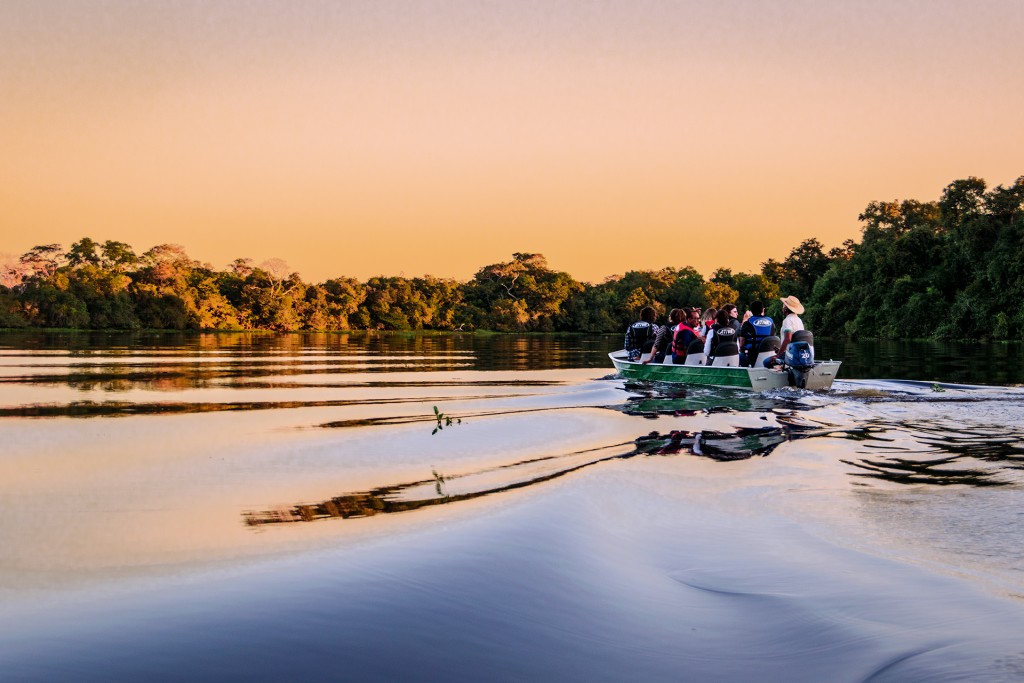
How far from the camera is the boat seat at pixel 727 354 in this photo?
19234 millimetres

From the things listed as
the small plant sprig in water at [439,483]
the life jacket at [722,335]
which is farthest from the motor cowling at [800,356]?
the small plant sprig in water at [439,483]

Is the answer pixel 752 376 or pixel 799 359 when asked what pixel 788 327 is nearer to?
pixel 799 359

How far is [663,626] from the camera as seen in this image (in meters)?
4.69

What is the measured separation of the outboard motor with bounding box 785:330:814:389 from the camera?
1775 centimetres

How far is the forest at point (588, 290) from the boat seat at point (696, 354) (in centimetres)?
4228

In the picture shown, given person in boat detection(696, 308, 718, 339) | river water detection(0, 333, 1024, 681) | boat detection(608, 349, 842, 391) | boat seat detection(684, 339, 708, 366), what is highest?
person in boat detection(696, 308, 718, 339)

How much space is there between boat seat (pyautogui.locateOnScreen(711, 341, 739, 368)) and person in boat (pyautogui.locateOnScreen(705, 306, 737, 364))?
0.41 feet

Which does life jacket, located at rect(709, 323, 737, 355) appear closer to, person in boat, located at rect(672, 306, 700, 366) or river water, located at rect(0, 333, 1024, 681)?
person in boat, located at rect(672, 306, 700, 366)

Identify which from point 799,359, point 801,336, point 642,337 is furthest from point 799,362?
point 642,337

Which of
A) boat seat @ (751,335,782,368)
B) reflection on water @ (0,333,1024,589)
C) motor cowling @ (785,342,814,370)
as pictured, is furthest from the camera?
boat seat @ (751,335,782,368)

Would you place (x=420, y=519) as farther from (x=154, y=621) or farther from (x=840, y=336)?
(x=840, y=336)

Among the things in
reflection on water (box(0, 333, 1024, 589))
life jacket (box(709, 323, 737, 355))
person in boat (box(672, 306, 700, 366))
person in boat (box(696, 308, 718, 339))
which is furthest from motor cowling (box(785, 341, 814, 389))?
person in boat (box(672, 306, 700, 366))

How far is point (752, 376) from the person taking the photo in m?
18.1

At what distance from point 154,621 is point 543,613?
2211 mm
